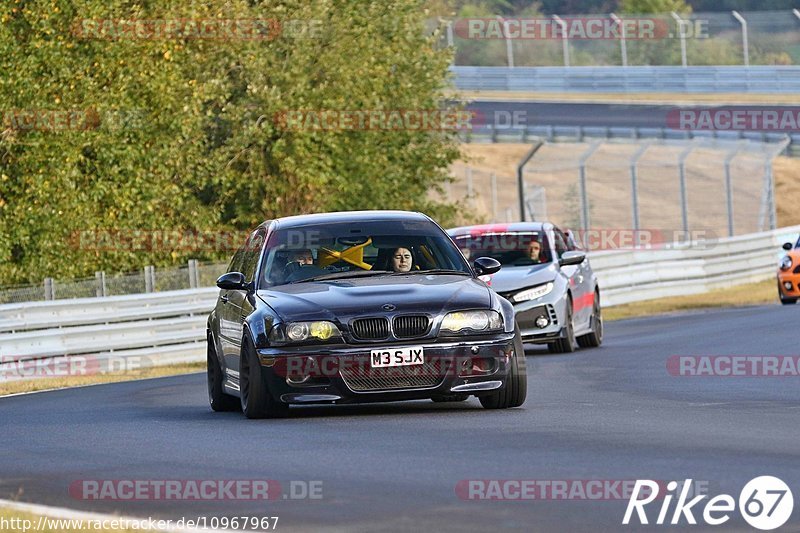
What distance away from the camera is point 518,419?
11.7m

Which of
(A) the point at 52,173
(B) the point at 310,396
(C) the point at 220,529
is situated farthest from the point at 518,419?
(A) the point at 52,173

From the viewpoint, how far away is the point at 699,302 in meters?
33.4

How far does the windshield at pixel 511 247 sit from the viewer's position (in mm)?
21359

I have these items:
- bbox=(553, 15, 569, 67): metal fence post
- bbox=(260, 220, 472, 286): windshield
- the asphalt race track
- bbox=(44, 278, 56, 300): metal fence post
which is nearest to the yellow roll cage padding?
bbox=(260, 220, 472, 286): windshield

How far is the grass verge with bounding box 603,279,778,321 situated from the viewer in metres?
32.0

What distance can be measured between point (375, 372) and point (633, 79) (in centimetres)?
5192

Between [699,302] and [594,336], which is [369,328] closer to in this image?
[594,336]

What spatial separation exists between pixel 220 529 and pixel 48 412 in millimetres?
8158

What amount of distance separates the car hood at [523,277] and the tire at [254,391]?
8.18 meters

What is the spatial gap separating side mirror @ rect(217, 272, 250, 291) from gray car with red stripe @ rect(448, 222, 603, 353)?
7.34 metres

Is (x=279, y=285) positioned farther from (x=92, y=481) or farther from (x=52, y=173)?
(x=52, y=173)

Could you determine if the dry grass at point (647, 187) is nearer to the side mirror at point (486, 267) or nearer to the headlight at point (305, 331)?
the side mirror at point (486, 267)

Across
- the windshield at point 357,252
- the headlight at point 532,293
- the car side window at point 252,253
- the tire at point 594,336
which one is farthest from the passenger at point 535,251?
the windshield at point 357,252

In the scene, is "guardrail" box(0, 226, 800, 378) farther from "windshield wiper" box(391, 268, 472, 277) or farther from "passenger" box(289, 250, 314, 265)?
"windshield wiper" box(391, 268, 472, 277)
